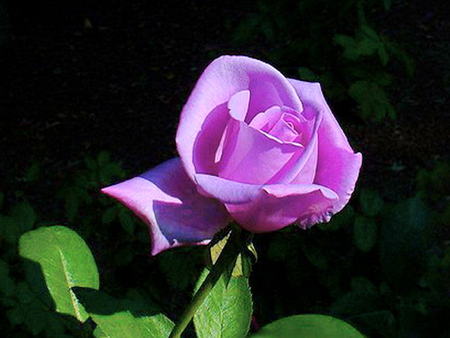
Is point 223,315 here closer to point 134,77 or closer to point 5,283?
point 5,283

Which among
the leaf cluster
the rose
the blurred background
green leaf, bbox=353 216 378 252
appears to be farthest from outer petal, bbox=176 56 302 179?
the leaf cluster

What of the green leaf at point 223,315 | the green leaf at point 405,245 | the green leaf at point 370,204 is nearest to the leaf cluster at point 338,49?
the green leaf at point 370,204

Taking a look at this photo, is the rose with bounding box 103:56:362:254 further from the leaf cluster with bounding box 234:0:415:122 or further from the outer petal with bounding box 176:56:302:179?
the leaf cluster with bounding box 234:0:415:122

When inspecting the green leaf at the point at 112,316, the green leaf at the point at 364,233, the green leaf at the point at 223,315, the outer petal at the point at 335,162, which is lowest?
the green leaf at the point at 364,233

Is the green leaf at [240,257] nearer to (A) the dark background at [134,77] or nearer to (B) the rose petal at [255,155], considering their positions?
(B) the rose petal at [255,155]

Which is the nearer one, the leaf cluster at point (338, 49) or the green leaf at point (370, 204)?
the green leaf at point (370, 204)

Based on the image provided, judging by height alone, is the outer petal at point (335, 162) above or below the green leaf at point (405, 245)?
above

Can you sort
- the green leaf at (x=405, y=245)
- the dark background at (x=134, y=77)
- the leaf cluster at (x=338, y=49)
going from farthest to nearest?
the dark background at (x=134, y=77)
the leaf cluster at (x=338, y=49)
the green leaf at (x=405, y=245)

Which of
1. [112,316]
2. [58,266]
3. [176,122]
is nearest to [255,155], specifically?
[112,316]
